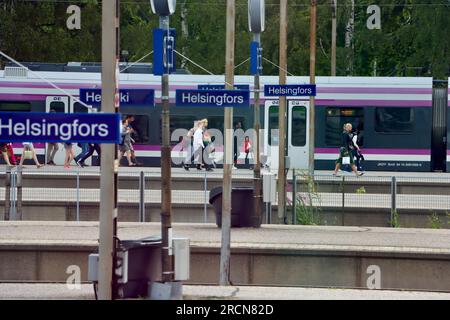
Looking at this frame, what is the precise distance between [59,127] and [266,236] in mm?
9236

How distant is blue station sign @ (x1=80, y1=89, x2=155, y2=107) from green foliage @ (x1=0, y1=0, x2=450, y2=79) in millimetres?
33683

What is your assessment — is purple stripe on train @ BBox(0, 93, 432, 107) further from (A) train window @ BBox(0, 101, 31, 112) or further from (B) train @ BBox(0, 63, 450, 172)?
(A) train window @ BBox(0, 101, 31, 112)

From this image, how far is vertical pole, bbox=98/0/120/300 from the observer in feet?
41.8

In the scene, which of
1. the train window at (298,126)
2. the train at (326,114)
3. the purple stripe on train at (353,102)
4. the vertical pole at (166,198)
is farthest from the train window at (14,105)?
the vertical pole at (166,198)

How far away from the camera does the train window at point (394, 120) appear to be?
133 feet

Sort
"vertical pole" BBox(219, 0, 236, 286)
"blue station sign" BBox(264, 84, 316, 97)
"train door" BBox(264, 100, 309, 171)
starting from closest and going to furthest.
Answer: "vertical pole" BBox(219, 0, 236, 286) → "blue station sign" BBox(264, 84, 316, 97) → "train door" BBox(264, 100, 309, 171)

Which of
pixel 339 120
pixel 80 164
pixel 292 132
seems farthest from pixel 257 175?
pixel 292 132

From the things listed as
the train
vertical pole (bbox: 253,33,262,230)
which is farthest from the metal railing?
the train

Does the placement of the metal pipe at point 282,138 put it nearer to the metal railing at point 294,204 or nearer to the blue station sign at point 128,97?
the metal railing at point 294,204

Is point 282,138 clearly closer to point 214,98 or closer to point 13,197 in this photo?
point 13,197

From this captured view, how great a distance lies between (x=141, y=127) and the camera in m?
41.1

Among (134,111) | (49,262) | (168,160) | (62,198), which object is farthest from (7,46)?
(168,160)

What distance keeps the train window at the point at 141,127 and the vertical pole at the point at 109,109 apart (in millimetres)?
28246
